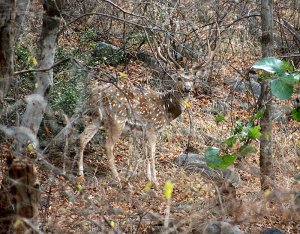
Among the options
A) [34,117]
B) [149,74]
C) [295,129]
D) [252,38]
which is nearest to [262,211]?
[34,117]

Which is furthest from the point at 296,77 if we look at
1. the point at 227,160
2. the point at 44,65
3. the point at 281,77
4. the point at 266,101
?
the point at 266,101

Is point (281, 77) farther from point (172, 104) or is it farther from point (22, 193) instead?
point (172, 104)

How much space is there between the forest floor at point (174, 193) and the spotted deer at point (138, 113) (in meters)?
0.44

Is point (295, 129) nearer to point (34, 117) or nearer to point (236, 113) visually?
point (236, 113)

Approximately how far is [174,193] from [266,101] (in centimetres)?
204

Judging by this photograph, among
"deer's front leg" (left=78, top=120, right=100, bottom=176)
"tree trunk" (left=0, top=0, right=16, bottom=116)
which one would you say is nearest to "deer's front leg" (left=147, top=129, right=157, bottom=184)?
"deer's front leg" (left=78, top=120, right=100, bottom=176)

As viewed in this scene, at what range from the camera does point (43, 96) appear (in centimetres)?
734

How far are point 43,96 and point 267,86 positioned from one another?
331 centimetres

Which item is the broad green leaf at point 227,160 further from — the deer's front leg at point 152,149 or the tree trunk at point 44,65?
the deer's front leg at point 152,149

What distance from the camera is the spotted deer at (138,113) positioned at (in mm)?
10711

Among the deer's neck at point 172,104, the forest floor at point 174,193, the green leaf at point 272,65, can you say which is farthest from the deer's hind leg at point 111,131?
the green leaf at point 272,65

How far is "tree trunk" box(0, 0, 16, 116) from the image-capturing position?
5.35 meters

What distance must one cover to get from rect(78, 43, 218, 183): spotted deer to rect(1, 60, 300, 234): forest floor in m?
0.44

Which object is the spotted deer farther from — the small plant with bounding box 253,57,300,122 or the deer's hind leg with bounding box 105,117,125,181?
the small plant with bounding box 253,57,300,122
